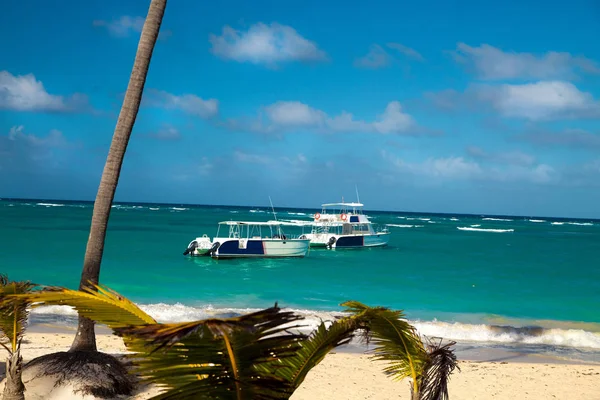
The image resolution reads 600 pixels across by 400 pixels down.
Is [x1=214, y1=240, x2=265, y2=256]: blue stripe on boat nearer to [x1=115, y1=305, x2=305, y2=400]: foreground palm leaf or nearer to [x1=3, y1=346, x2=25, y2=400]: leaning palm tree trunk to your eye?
[x1=3, y1=346, x2=25, y2=400]: leaning palm tree trunk

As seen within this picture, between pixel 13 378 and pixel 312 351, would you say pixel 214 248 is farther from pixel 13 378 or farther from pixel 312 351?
pixel 312 351

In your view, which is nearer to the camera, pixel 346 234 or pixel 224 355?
pixel 224 355

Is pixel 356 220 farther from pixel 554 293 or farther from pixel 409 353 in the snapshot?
pixel 409 353

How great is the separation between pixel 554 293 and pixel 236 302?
610 inches

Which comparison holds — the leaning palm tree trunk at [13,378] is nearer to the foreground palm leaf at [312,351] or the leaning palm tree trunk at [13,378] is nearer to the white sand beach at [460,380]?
the white sand beach at [460,380]

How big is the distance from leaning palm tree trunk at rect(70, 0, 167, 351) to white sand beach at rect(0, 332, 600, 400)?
2071 mm

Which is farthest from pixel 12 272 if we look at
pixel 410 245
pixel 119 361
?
pixel 410 245

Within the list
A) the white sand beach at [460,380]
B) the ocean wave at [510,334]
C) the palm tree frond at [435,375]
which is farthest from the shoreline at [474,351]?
the palm tree frond at [435,375]

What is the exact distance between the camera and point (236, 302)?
22.4 metres

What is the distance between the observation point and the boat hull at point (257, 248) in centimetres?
3922

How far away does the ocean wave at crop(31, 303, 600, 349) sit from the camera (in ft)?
53.3

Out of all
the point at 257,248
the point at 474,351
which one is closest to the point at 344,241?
the point at 257,248

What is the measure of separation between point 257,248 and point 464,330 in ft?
78.9

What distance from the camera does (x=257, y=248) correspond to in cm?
3994
